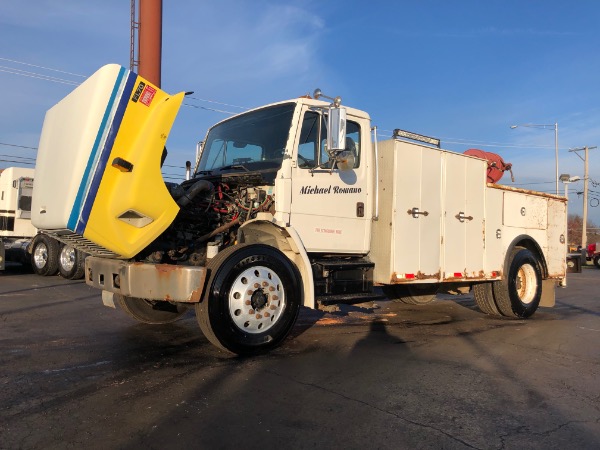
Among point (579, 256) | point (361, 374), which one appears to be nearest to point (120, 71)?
point (361, 374)

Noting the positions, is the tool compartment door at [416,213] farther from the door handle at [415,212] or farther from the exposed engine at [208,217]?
the exposed engine at [208,217]

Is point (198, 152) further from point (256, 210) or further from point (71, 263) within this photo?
point (71, 263)

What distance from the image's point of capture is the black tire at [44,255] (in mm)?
14219

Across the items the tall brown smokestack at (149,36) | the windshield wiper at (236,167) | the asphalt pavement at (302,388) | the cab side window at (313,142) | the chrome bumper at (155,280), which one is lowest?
the asphalt pavement at (302,388)

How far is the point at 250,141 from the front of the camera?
647 cm

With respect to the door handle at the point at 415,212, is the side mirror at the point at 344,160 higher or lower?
higher

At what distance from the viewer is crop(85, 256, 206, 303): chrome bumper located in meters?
4.96

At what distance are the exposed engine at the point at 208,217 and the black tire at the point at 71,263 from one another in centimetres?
848

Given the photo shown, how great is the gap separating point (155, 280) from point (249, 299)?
95cm

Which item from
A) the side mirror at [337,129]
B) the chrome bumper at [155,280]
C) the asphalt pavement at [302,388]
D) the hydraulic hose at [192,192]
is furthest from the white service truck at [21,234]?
the side mirror at [337,129]

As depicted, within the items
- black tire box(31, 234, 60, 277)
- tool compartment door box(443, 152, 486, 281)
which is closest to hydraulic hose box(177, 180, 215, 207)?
tool compartment door box(443, 152, 486, 281)

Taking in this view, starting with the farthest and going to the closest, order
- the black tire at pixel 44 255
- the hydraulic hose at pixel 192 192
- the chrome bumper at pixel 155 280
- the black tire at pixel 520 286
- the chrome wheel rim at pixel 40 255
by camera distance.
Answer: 1. the chrome wheel rim at pixel 40 255
2. the black tire at pixel 44 255
3. the black tire at pixel 520 286
4. the hydraulic hose at pixel 192 192
5. the chrome bumper at pixel 155 280

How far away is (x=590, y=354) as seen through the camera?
242 inches

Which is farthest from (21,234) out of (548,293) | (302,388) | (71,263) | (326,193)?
(548,293)
